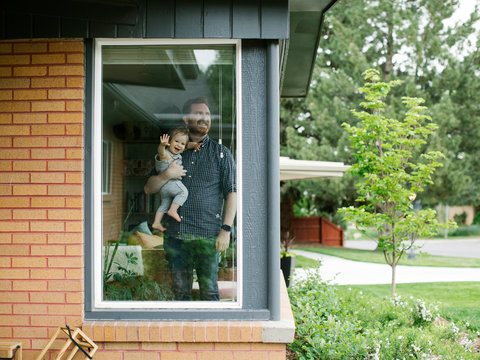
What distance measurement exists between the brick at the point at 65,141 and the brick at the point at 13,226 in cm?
57

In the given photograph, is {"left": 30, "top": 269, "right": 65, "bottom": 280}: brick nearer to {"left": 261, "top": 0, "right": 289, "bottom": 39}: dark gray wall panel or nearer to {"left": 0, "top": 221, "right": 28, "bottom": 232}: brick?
{"left": 0, "top": 221, "right": 28, "bottom": 232}: brick

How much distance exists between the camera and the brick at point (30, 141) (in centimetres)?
336

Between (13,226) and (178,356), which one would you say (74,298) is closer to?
(13,226)

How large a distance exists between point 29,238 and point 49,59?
1246 mm

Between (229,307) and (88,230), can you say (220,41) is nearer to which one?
(88,230)

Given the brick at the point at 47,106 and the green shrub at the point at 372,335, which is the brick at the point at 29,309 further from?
the green shrub at the point at 372,335

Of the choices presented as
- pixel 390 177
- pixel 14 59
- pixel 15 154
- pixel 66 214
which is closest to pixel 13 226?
pixel 66 214

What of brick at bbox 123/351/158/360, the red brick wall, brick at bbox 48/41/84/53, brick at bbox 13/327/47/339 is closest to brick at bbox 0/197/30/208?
the red brick wall

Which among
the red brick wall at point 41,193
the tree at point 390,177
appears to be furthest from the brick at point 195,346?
the tree at point 390,177

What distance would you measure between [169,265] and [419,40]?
16.7 meters

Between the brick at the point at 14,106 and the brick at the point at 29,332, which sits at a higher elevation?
the brick at the point at 14,106

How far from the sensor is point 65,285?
10.9 feet

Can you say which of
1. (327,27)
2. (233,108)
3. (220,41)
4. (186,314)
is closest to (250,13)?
(220,41)

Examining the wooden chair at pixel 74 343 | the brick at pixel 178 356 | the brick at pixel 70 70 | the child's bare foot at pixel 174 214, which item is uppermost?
the brick at pixel 70 70
